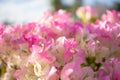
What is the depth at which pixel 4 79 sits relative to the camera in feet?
2.52

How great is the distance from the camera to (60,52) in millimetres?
683

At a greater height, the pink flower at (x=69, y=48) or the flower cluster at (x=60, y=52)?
the pink flower at (x=69, y=48)

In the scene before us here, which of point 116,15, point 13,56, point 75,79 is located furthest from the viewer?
point 116,15

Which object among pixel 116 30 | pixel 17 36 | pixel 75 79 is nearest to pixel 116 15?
pixel 116 30

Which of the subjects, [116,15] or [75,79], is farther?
[116,15]

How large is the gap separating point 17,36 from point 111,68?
0.25m

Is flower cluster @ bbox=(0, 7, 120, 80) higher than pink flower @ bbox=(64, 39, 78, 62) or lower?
lower

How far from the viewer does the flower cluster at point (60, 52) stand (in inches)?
25.3

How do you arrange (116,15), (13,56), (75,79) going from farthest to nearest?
(116,15), (13,56), (75,79)

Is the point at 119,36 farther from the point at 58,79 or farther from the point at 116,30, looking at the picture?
the point at 58,79

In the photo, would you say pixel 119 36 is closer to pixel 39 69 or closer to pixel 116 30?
pixel 116 30

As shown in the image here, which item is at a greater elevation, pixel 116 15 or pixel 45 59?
pixel 45 59

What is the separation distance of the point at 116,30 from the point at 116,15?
30 centimetres

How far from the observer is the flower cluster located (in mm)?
643
